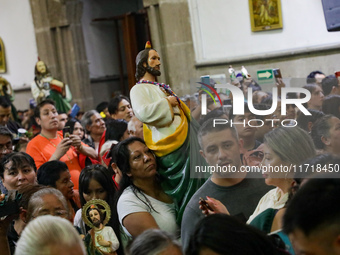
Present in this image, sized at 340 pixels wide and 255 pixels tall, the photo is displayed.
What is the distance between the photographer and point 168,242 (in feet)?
8.24

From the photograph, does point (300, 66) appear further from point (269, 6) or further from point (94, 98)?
point (94, 98)

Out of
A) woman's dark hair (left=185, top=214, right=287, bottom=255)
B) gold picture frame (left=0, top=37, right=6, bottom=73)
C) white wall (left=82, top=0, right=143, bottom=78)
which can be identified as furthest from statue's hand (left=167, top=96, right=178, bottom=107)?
gold picture frame (left=0, top=37, right=6, bottom=73)

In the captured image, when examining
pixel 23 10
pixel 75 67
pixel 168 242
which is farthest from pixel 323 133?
pixel 23 10

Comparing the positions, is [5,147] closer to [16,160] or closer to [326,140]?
[16,160]

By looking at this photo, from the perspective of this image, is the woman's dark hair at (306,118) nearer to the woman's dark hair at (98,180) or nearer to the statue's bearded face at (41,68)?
the woman's dark hair at (98,180)

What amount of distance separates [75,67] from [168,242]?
1211cm

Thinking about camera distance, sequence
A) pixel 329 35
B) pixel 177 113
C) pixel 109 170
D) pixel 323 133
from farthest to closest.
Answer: pixel 329 35 → pixel 109 170 → pixel 177 113 → pixel 323 133

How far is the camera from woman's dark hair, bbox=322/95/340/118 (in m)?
3.15

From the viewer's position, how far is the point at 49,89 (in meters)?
12.4

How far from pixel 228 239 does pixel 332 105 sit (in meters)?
1.30

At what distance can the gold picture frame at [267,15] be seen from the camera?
1032cm

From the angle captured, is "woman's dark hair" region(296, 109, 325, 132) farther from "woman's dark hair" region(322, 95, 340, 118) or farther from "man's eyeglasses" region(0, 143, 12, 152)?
"man's eyeglasses" region(0, 143, 12, 152)

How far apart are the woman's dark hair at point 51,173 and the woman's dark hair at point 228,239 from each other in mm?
2618

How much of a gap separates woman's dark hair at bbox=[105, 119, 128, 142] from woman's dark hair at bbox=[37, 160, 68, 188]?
105cm
